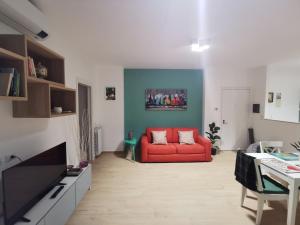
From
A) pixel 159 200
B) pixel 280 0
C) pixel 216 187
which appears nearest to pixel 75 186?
pixel 159 200

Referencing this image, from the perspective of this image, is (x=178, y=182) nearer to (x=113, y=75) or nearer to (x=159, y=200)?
(x=159, y=200)

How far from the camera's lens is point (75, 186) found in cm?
231

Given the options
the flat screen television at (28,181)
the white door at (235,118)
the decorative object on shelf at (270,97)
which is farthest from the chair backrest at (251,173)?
the decorative object on shelf at (270,97)

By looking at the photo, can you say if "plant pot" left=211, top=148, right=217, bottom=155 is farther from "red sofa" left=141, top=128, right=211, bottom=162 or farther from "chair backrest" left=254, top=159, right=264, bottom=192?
"chair backrest" left=254, top=159, right=264, bottom=192

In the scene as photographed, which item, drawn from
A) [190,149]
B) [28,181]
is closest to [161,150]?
[190,149]

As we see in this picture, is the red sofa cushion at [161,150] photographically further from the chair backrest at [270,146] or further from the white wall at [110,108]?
the chair backrest at [270,146]

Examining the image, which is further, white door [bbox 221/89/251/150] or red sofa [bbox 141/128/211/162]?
white door [bbox 221/89/251/150]

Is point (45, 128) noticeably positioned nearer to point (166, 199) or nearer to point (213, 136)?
point (166, 199)

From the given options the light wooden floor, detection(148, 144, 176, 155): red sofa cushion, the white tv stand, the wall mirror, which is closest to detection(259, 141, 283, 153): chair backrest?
the light wooden floor

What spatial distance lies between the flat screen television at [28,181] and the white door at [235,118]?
4.53 metres

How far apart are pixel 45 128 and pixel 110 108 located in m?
2.82

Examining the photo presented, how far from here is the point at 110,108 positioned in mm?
5125

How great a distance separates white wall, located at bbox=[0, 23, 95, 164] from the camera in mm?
1667

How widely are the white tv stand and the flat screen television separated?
0.19ft
